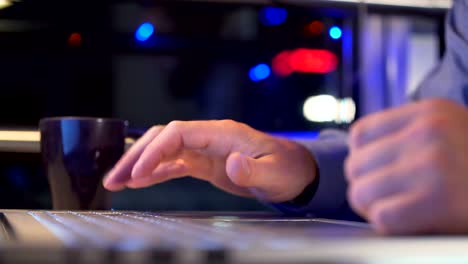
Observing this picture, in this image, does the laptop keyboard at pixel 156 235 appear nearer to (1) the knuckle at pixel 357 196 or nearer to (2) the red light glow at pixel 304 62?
(1) the knuckle at pixel 357 196

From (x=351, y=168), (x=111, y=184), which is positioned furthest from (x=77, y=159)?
(x=351, y=168)

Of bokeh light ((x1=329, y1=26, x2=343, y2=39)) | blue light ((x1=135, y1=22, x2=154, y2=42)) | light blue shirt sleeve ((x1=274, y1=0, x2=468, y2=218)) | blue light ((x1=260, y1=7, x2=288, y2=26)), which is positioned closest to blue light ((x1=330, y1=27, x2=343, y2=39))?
bokeh light ((x1=329, y1=26, x2=343, y2=39))

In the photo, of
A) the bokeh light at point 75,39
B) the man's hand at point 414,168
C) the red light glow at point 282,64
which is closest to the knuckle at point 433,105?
the man's hand at point 414,168

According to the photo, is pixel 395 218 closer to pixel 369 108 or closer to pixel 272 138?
pixel 272 138

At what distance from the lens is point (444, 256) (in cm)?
23

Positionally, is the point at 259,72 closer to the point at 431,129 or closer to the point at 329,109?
the point at 329,109

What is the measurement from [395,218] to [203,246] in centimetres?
17

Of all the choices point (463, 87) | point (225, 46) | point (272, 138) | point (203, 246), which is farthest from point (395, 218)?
point (225, 46)

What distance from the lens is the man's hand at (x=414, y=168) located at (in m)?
0.34

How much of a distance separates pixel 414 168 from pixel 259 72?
133 centimetres

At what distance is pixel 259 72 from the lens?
5.47 feet

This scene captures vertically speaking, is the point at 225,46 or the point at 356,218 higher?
the point at 225,46

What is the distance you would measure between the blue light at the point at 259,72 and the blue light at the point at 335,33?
0.92ft

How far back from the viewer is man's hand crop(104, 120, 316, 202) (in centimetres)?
73
